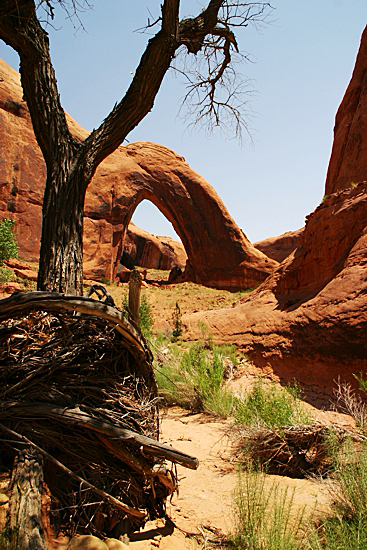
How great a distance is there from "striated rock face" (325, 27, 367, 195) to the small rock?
36.5 ft

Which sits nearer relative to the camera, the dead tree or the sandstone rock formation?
the dead tree

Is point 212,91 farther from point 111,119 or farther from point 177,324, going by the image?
point 177,324

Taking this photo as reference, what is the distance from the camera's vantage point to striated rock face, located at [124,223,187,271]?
3544 centimetres

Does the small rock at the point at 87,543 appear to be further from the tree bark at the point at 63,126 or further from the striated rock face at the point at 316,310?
the striated rock face at the point at 316,310

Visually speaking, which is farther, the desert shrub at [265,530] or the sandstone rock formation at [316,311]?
the sandstone rock formation at [316,311]

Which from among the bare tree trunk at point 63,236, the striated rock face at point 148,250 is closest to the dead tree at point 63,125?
the bare tree trunk at point 63,236

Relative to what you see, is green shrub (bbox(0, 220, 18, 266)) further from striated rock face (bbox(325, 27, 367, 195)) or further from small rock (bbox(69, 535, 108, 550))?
small rock (bbox(69, 535, 108, 550))

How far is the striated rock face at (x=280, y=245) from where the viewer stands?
3613 centimetres

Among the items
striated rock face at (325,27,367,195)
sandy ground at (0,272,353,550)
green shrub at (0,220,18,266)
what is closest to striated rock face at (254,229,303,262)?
striated rock face at (325,27,367,195)

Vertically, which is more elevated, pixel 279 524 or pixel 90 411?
pixel 90 411

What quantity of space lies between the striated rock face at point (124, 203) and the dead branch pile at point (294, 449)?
1594 centimetres

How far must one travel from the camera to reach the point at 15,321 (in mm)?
2941

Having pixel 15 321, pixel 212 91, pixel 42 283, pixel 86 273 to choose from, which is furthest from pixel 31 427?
pixel 86 273

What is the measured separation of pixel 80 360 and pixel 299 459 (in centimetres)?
248
